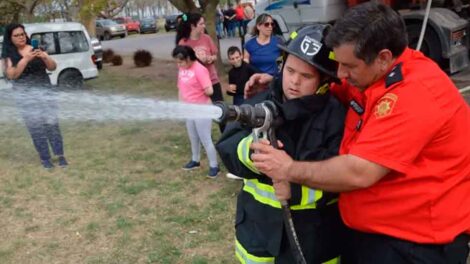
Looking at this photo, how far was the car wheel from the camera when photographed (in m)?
12.2

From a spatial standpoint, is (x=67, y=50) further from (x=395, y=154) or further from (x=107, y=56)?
(x=395, y=154)

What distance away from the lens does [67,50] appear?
1258 cm

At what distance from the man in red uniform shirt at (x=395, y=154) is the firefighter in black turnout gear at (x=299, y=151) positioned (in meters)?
0.12

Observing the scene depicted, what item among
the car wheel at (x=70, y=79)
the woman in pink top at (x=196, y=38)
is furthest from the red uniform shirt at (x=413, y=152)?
the car wheel at (x=70, y=79)

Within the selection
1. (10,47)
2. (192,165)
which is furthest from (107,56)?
(192,165)

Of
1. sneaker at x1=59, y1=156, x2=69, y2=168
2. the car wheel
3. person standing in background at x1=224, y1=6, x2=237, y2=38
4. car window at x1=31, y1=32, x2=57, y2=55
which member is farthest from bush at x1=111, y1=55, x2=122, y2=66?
sneaker at x1=59, y1=156, x2=69, y2=168

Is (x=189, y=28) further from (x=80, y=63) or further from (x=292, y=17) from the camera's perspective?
(x=80, y=63)

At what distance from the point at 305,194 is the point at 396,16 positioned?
0.73 m

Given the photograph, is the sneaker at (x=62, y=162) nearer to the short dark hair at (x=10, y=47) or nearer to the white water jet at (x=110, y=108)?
the white water jet at (x=110, y=108)

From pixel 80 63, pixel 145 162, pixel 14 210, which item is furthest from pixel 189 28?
pixel 80 63

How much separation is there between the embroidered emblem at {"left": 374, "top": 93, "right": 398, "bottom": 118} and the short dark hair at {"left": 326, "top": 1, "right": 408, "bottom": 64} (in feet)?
0.43

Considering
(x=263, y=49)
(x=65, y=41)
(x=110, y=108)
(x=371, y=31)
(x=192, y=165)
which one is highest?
(x=371, y=31)

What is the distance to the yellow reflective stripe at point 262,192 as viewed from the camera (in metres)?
2.01

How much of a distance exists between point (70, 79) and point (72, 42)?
100 cm
